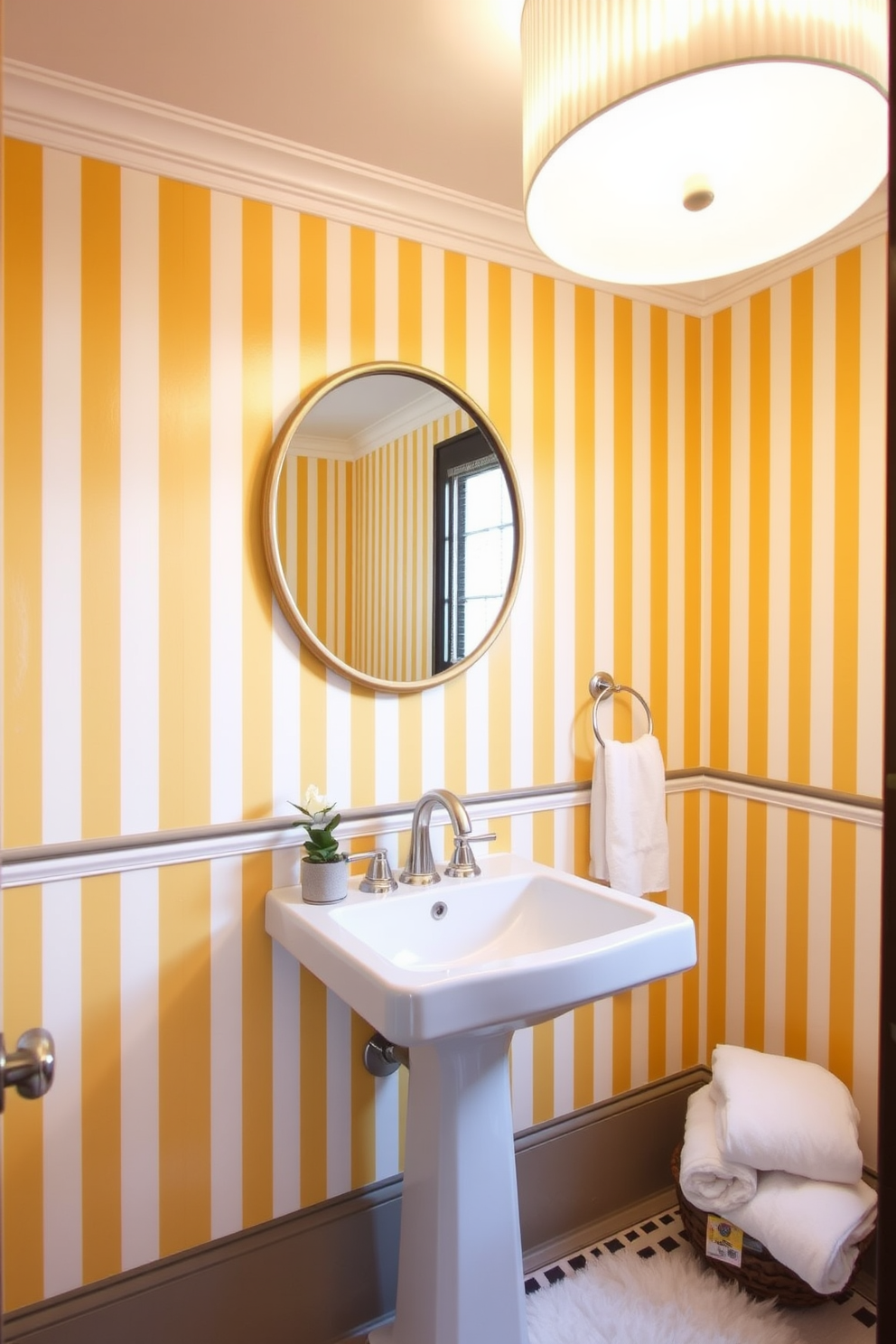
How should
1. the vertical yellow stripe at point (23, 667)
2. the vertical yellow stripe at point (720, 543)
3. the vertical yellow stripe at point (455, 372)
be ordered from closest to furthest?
the vertical yellow stripe at point (23, 667), the vertical yellow stripe at point (455, 372), the vertical yellow stripe at point (720, 543)

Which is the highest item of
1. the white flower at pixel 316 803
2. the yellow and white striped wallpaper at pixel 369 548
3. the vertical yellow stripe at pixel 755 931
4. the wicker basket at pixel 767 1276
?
the yellow and white striped wallpaper at pixel 369 548

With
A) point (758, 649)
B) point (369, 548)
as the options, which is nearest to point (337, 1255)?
point (369, 548)

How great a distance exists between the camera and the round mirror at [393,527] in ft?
5.71

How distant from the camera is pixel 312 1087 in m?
A: 1.78

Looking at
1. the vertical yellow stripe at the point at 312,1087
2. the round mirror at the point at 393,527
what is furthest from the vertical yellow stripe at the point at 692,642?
the vertical yellow stripe at the point at 312,1087

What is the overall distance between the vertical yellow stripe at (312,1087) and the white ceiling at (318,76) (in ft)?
5.34

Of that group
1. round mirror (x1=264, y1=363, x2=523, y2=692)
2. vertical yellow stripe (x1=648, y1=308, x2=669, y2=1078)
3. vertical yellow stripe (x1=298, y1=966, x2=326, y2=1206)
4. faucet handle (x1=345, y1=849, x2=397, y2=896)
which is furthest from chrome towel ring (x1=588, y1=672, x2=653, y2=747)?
vertical yellow stripe (x1=298, y1=966, x2=326, y2=1206)

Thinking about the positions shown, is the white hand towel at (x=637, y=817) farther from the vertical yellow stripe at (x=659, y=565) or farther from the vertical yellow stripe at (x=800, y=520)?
the vertical yellow stripe at (x=800, y=520)

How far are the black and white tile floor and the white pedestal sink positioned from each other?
16.8 inches

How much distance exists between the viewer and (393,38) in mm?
1396

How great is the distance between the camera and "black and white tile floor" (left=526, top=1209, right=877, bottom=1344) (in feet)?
5.73

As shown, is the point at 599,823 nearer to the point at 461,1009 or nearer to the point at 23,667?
the point at 461,1009

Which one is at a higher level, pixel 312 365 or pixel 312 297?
pixel 312 297

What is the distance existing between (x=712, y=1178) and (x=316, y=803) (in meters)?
1.18
